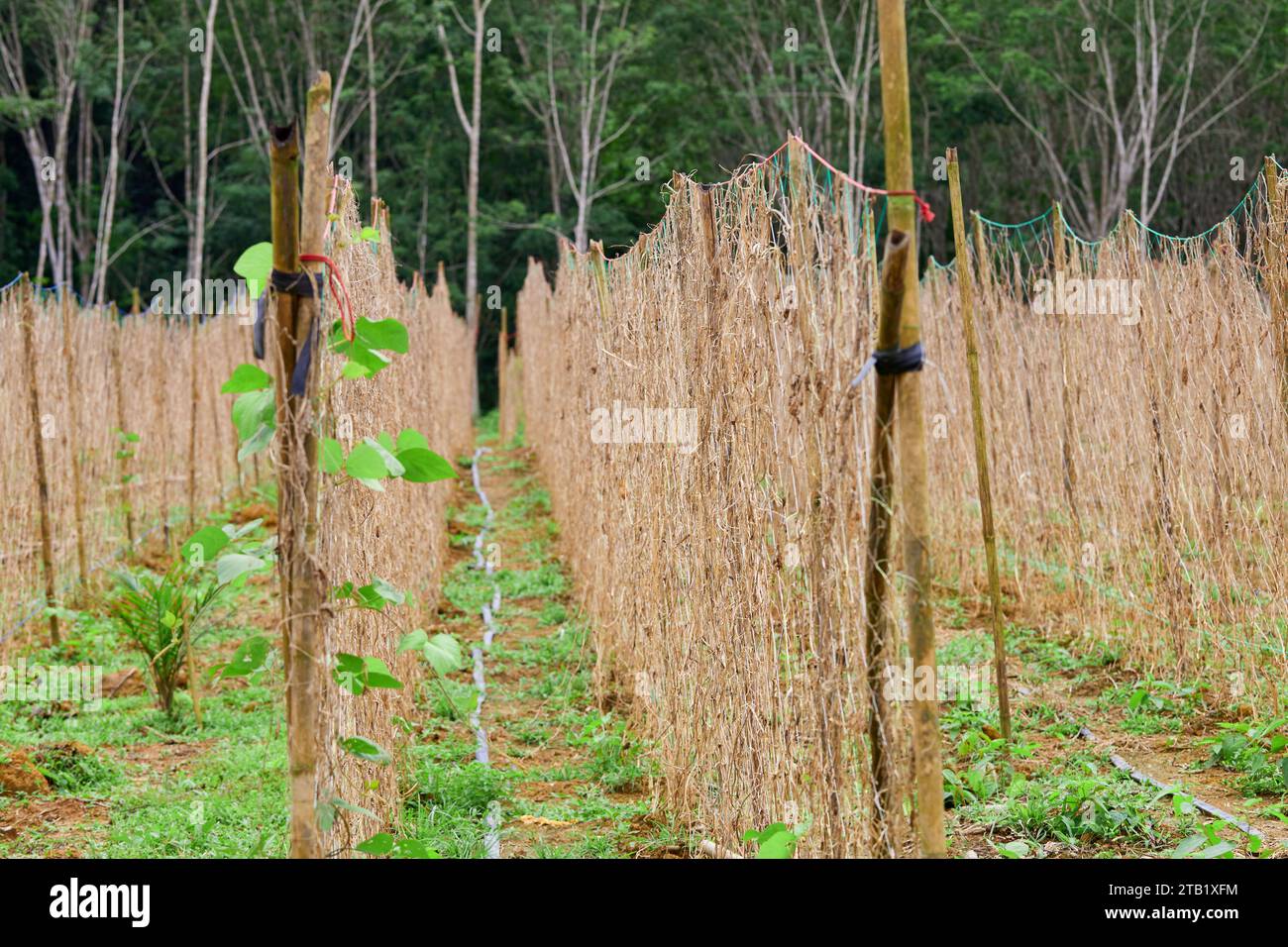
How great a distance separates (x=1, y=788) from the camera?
4.04m

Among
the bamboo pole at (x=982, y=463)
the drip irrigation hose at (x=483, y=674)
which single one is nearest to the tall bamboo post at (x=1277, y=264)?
the bamboo pole at (x=982, y=463)

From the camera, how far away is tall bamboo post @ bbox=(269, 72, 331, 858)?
6.58 feet

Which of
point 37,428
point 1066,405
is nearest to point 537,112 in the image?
point 37,428

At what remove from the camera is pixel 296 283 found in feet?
6.51

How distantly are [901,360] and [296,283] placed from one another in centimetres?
103

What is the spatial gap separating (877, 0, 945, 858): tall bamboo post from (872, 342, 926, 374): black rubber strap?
0.6 inches

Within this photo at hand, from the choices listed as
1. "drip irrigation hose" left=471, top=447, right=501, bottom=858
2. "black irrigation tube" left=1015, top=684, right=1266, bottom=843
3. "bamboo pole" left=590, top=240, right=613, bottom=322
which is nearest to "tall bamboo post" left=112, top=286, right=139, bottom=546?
"drip irrigation hose" left=471, top=447, right=501, bottom=858

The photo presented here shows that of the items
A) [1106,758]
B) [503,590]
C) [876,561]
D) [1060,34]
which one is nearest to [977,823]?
[1106,758]

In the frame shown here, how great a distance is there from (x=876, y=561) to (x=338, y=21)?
80.5 ft

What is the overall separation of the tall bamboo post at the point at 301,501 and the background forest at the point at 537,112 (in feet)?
60.4

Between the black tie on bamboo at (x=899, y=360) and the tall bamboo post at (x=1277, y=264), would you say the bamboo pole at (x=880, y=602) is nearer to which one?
the black tie on bamboo at (x=899, y=360)

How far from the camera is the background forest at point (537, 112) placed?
2033 centimetres

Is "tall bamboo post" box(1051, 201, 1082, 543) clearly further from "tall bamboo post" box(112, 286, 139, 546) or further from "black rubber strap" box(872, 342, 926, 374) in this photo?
"tall bamboo post" box(112, 286, 139, 546)
